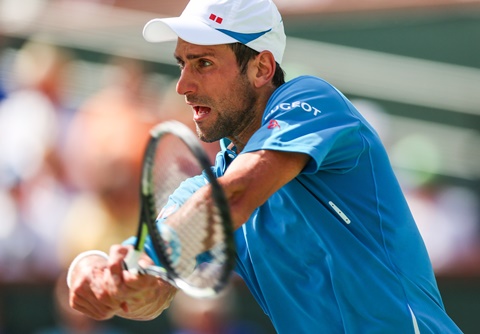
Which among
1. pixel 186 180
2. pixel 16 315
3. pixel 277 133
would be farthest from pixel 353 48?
pixel 277 133

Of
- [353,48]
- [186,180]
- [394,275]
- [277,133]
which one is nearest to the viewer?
[277,133]

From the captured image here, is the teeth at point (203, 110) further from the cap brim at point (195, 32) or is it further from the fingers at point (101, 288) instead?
the fingers at point (101, 288)

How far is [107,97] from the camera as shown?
8398 mm

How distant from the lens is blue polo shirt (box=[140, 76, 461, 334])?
3328 millimetres

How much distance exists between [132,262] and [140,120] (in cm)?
524

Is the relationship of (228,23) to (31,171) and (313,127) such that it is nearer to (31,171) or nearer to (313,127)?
(313,127)

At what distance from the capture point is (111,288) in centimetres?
299

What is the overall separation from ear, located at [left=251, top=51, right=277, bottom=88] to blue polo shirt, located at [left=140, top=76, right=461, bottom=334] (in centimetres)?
27

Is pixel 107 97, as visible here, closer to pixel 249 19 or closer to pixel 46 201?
pixel 46 201

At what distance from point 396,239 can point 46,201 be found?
505 cm

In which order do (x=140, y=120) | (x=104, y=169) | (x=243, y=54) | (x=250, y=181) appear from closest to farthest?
(x=250, y=181), (x=243, y=54), (x=104, y=169), (x=140, y=120)

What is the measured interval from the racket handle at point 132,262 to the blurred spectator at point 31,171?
16.3 ft

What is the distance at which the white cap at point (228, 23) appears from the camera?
139 inches

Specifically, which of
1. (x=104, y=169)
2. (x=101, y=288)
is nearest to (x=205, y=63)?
(x=101, y=288)
